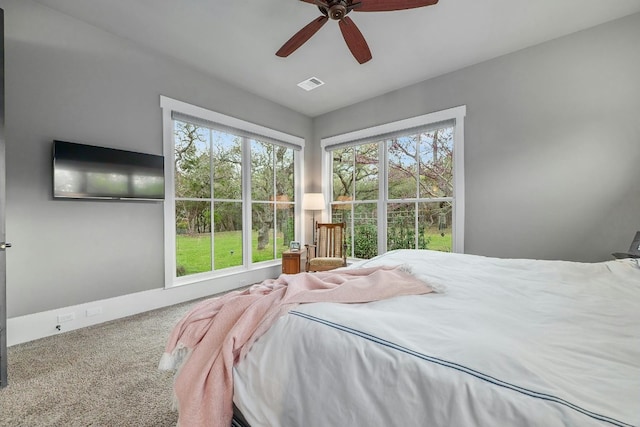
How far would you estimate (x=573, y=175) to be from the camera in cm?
277

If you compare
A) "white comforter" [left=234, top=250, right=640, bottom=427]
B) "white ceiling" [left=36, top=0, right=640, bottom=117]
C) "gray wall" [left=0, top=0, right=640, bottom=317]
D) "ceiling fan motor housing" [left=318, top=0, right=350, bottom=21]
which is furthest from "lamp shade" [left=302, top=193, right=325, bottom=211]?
"white comforter" [left=234, top=250, right=640, bottom=427]

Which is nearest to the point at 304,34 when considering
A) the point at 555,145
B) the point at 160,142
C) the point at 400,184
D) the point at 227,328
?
the point at 160,142

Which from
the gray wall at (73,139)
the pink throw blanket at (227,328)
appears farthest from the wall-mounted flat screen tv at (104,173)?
the pink throw blanket at (227,328)

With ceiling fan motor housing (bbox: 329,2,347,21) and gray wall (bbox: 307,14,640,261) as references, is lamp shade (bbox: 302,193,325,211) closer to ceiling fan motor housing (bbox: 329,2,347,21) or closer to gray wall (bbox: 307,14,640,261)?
gray wall (bbox: 307,14,640,261)

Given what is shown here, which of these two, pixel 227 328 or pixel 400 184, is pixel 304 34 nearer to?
pixel 227 328

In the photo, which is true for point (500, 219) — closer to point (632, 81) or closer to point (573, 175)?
point (573, 175)

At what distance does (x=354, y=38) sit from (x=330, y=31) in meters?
0.68

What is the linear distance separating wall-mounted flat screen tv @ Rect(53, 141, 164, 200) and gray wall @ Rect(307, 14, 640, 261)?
3.71m

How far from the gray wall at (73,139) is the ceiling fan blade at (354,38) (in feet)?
7.41

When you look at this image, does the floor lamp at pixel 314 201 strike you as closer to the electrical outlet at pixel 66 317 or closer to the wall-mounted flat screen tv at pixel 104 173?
the wall-mounted flat screen tv at pixel 104 173

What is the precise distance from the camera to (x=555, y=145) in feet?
9.36

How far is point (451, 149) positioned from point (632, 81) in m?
1.63

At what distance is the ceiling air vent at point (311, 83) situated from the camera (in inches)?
146

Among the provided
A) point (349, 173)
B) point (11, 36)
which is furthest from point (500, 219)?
point (11, 36)
